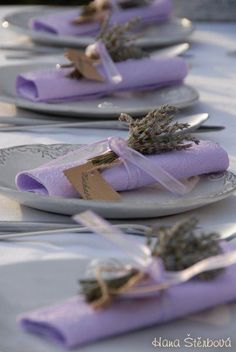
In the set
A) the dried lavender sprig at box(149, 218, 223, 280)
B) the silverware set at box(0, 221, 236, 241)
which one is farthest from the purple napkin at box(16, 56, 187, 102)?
the dried lavender sprig at box(149, 218, 223, 280)

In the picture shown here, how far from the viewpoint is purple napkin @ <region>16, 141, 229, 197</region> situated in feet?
4.20

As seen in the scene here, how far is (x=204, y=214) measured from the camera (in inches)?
51.2

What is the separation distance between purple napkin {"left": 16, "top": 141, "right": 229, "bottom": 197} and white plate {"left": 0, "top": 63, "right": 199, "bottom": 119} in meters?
0.41

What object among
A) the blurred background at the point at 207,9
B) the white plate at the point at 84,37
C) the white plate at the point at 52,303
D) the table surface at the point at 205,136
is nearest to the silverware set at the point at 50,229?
the table surface at the point at 205,136

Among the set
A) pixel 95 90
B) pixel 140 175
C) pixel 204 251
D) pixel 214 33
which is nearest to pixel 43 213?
pixel 140 175

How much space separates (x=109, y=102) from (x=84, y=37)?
0.58 m

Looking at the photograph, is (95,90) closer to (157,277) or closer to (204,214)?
(204,214)

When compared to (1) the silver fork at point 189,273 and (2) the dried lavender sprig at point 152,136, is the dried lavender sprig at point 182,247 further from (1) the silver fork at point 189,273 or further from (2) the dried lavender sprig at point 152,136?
(2) the dried lavender sprig at point 152,136

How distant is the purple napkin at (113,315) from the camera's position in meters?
0.88

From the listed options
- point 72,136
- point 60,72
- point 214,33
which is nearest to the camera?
point 72,136

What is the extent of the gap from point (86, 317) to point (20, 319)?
0.06 meters

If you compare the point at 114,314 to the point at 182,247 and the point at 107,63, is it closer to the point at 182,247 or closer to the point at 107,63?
the point at 182,247

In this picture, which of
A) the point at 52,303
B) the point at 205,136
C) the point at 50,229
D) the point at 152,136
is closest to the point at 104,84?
the point at 205,136

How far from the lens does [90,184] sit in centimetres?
128
